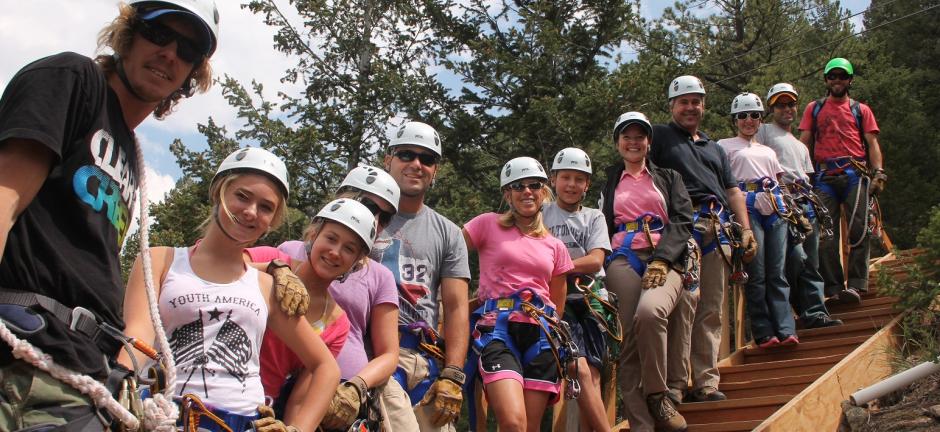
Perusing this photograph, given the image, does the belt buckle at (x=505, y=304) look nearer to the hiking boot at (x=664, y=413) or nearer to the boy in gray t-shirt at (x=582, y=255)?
the boy in gray t-shirt at (x=582, y=255)

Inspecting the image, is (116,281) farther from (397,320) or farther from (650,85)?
(650,85)

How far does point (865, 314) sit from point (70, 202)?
817cm

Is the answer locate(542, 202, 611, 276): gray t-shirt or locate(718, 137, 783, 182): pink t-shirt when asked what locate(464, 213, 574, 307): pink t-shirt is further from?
locate(718, 137, 783, 182): pink t-shirt

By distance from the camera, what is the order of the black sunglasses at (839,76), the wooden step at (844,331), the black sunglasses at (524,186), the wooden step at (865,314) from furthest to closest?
the black sunglasses at (839,76) < the wooden step at (865,314) < the wooden step at (844,331) < the black sunglasses at (524,186)

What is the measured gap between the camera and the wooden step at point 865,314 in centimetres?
857

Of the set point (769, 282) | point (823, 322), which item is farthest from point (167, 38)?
point (823, 322)

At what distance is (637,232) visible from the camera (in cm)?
684

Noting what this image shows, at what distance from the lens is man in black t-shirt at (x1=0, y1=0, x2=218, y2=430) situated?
213 centimetres

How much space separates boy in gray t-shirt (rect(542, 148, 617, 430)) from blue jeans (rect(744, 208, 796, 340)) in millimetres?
2093

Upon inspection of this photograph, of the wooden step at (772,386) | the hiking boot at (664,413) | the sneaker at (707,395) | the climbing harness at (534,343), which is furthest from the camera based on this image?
the wooden step at (772,386)

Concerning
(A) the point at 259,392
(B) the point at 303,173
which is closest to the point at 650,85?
(B) the point at 303,173

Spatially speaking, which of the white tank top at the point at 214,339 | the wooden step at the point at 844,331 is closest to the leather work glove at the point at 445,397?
the white tank top at the point at 214,339

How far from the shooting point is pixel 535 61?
17.4 metres

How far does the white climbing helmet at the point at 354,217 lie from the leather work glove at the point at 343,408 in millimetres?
710
